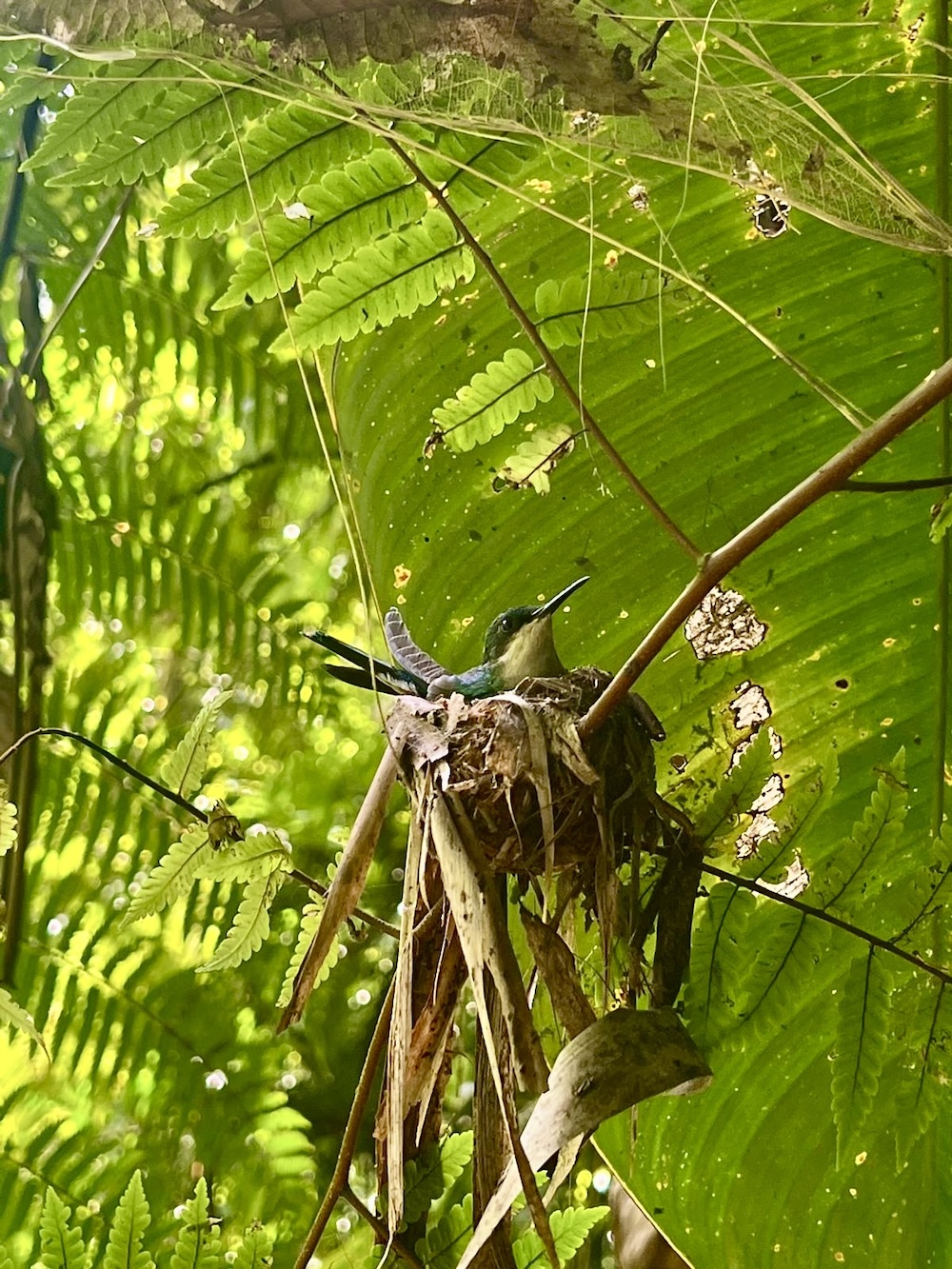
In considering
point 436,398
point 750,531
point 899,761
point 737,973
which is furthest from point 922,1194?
point 436,398

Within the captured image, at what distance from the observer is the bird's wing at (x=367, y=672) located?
100 centimetres

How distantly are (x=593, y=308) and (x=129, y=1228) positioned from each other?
33.3 inches

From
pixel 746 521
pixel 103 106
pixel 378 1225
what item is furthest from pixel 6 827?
pixel 746 521

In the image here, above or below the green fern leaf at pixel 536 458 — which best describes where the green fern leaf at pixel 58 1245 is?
below

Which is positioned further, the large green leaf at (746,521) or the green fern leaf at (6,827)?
the large green leaf at (746,521)

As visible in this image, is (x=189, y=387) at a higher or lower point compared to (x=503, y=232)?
higher

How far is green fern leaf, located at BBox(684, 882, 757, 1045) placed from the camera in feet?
2.87

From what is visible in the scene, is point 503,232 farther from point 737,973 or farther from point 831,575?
point 737,973

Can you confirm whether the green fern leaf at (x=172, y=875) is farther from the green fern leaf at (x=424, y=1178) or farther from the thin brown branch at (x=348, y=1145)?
the green fern leaf at (x=424, y=1178)

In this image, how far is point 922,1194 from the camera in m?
1.14

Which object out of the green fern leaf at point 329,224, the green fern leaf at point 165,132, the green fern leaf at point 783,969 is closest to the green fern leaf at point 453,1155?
the green fern leaf at point 783,969

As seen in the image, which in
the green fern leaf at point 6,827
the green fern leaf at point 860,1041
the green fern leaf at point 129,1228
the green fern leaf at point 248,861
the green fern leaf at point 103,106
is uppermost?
the green fern leaf at point 103,106

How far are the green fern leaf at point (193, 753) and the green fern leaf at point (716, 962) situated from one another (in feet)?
1.50

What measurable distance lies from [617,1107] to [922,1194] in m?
0.65
